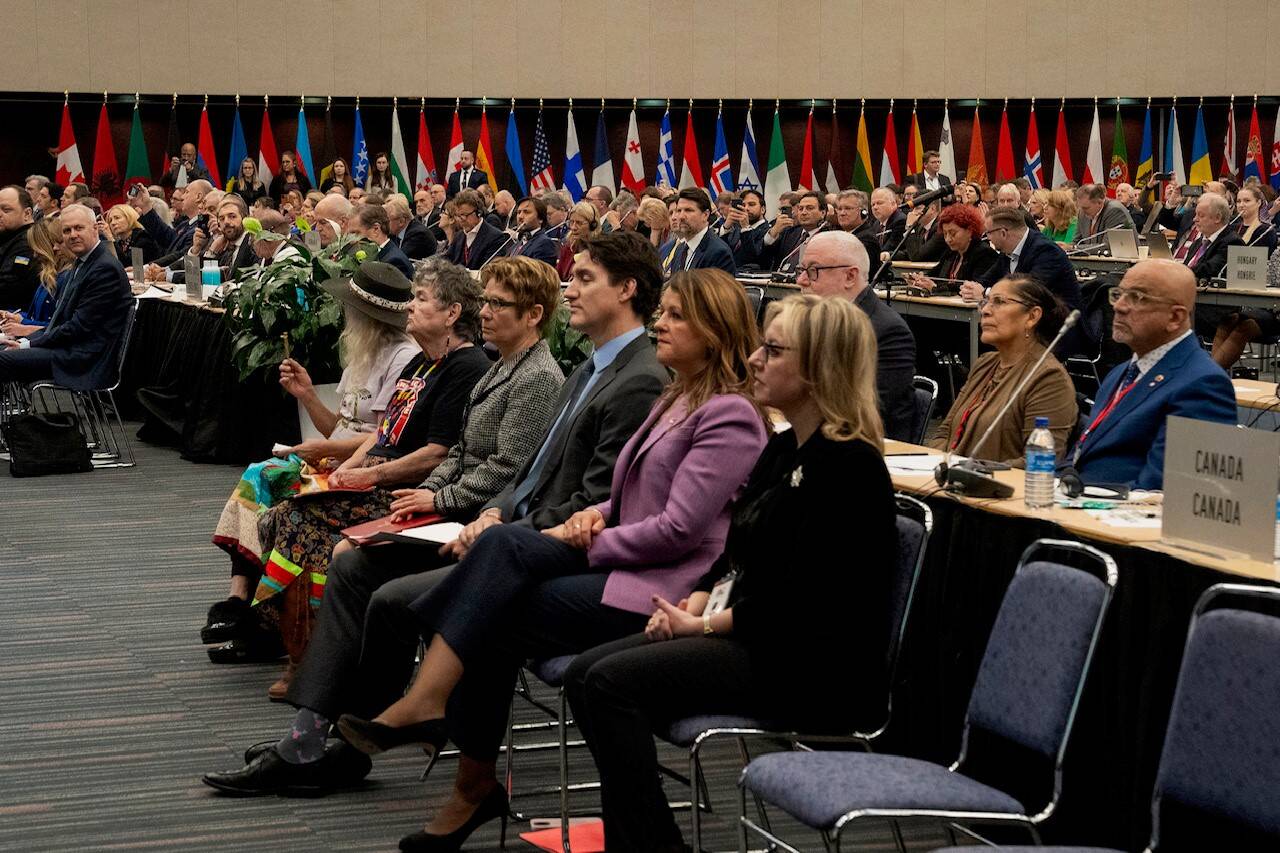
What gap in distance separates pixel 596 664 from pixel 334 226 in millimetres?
6992

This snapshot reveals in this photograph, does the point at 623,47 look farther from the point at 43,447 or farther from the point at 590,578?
the point at 590,578

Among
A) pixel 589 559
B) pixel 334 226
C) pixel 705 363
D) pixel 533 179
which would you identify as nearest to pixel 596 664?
pixel 589 559

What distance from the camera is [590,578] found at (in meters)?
3.49

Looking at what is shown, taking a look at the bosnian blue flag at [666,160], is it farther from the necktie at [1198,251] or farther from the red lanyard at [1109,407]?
the red lanyard at [1109,407]

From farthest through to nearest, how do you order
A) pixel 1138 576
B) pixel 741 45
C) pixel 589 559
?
pixel 741 45, pixel 589 559, pixel 1138 576

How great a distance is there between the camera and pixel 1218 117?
870 inches

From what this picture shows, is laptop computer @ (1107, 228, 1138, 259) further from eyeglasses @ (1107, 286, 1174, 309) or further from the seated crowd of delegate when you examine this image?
eyeglasses @ (1107, 286, 1174, 309)

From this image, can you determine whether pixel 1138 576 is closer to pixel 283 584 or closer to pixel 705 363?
pixel 705 363

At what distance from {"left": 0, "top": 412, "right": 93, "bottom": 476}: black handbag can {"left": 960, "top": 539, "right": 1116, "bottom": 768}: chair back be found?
6434mm

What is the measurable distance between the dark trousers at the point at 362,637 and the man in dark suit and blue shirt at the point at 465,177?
1507 centimetres

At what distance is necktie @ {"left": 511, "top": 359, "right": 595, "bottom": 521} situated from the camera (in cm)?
396

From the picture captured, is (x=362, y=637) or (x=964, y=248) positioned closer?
(x=362, y=637)

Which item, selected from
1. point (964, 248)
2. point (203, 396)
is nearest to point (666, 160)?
point (964, 248)

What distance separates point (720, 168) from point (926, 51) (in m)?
3.22
